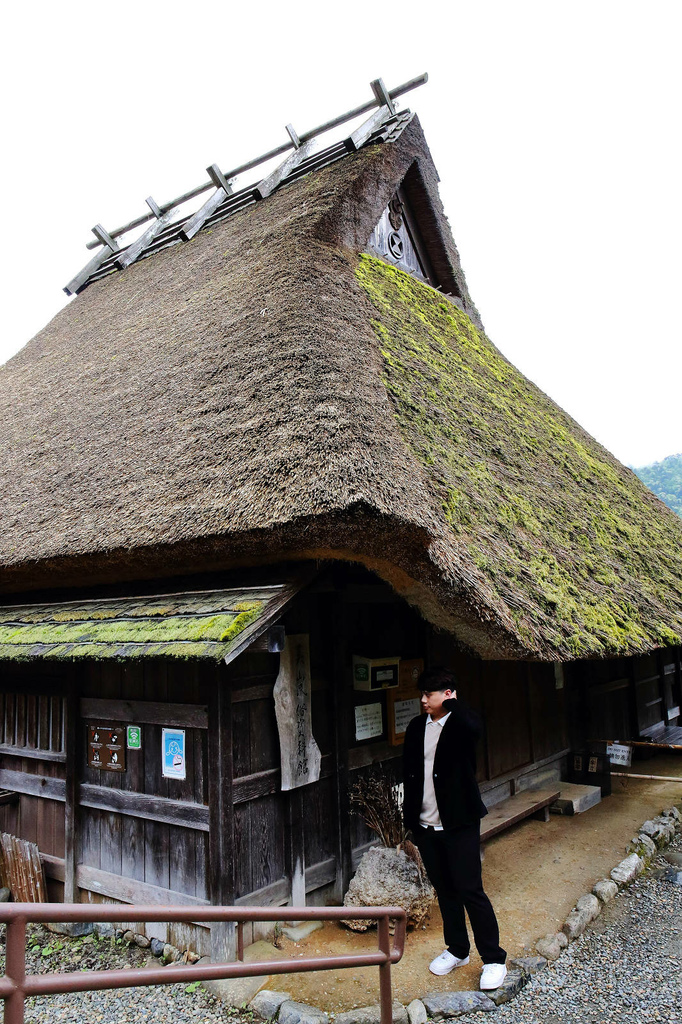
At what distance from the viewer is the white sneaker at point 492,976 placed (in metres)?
3.33

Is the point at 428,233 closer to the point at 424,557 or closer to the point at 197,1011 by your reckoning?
the point at 424,557

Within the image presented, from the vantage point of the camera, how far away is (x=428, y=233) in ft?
29.7

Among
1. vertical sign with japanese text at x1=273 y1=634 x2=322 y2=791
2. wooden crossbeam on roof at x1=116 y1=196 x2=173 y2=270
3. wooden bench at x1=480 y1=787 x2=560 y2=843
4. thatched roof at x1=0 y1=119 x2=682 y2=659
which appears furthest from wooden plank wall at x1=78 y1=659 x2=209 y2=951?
wooden crossbeam on roof at x1=116 y1=196 x2=173 y2=270

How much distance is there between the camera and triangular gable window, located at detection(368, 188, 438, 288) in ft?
26.3

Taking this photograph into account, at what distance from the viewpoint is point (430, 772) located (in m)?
3.64

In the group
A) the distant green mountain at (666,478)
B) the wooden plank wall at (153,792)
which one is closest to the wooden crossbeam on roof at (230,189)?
the wooden plank wall at (153,792)

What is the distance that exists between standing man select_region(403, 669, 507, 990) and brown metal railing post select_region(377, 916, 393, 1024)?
0.69 m

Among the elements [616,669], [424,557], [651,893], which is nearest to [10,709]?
[424,557]

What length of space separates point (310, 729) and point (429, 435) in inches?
91.0

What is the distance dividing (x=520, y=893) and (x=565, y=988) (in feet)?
3.96

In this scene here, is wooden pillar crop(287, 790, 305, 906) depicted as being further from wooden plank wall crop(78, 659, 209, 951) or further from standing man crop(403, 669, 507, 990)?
standing man crop(403, 669, 507, 990)

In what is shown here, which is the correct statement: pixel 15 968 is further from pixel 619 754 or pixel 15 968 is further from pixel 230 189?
pixel 230 189

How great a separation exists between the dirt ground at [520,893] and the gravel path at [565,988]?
0.26 metres

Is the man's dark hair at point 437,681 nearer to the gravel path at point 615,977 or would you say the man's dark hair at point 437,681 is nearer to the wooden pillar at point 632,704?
the gravel path at point 615,977
